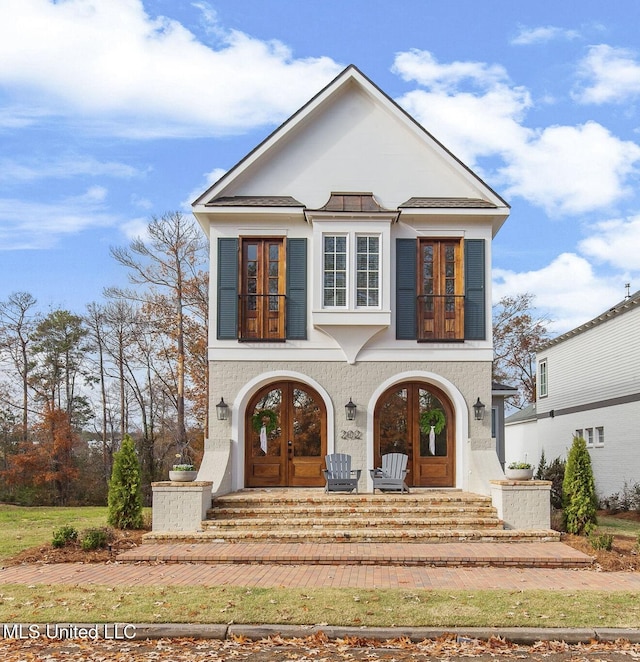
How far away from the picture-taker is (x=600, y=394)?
2334 cm

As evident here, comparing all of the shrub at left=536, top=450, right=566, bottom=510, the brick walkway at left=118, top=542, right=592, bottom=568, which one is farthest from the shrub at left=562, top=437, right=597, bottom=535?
the shrub at left=536, top=450, right=566, bottom=510

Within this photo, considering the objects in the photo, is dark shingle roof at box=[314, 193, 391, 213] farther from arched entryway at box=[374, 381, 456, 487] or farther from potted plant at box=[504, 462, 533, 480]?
potted plant at box=[504, 462, 533, 480]

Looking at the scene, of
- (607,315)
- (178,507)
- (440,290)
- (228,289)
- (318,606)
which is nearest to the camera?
(318,606)

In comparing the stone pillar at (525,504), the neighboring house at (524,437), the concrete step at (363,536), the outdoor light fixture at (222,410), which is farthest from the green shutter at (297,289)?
the neighboring house at (524,437)

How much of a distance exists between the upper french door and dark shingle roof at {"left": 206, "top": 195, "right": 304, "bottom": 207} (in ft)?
2.49

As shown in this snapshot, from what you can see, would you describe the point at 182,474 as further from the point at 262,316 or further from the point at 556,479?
the point at 556,479

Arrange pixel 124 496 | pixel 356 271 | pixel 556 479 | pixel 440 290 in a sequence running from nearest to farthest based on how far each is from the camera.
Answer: pixel 124 496, pixel 356 271, pixel 440 290, pixel 556 479

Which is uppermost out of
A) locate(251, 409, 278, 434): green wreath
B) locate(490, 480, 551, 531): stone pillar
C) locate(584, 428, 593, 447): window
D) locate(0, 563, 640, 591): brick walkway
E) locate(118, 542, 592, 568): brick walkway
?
locate(251, 409, 278, 434): green wreath

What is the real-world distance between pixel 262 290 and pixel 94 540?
6.38m

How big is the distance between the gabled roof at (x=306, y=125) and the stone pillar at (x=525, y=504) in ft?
18.8

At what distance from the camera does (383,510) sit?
44.1ft

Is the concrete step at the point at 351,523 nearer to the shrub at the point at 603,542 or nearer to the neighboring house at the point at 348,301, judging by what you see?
the shrub at the point at 603,542

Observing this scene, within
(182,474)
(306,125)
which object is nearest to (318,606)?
(182,474)

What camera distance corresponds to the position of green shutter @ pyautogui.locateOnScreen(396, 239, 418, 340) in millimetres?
15875
